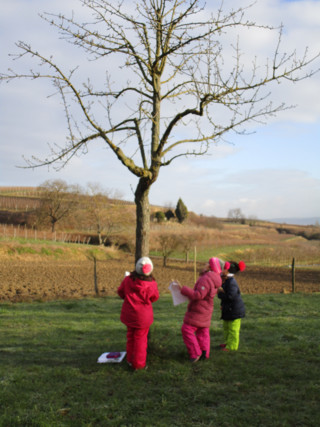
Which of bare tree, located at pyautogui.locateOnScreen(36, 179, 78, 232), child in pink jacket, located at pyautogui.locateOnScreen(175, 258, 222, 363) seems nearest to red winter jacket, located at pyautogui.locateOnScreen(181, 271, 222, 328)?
child in pink jacket, located at pyautogui.locateOnScreen(175, 258, 222, 363)

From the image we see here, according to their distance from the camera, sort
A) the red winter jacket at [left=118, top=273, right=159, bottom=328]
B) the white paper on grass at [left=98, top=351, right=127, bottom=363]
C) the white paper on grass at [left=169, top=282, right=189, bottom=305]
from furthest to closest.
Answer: the white paper on grass at [left=169, top=282, right=189, bottom=305] < the white paper on grass at [left=98, top=351, right=127, bottom=363] < the red winter jacket at [left=118, top=273, right=159, bottom=328]

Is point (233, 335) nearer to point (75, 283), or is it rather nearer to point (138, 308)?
point (138, 308)

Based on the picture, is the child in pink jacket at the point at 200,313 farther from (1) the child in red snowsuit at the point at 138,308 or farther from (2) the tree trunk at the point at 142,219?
(2) the tree trunk at the point at 142,219

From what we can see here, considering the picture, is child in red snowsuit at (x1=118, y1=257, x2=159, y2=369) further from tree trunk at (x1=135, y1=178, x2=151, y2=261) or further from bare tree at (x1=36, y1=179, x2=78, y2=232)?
bare tree at (x1=36, y1=179, x2=78, y2=232)

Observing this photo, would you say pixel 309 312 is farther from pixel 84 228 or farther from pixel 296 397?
pixel 84 228

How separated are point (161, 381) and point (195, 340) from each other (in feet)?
2.92

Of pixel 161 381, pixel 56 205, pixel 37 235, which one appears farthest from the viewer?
pixel 56 205

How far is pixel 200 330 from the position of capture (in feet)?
17.5

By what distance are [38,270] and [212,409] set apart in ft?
65.5

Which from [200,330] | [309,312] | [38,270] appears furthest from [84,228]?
[200,330]

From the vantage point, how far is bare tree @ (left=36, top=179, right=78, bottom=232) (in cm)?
5006

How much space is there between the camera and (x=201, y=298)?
5160 millimetres

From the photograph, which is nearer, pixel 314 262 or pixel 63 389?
pixel 63 389

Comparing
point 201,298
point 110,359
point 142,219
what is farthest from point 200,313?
point 142,219
